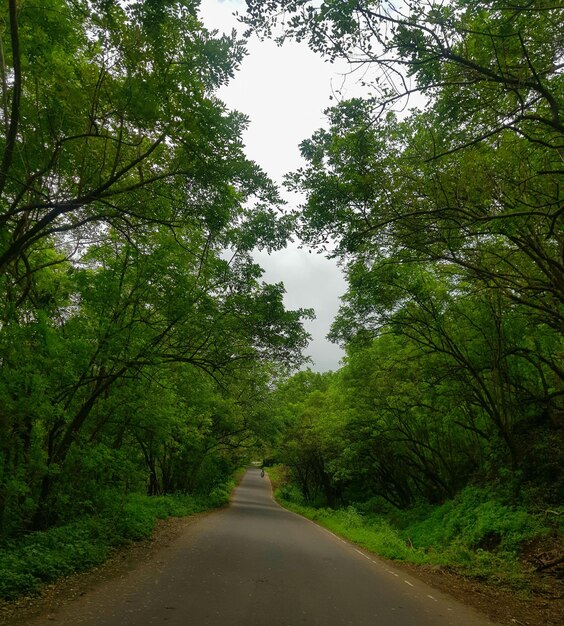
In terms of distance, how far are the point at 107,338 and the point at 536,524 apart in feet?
35.7

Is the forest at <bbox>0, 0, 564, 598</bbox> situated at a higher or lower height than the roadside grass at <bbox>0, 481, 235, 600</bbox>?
higher

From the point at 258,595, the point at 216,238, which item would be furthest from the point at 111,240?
the point at 258,595

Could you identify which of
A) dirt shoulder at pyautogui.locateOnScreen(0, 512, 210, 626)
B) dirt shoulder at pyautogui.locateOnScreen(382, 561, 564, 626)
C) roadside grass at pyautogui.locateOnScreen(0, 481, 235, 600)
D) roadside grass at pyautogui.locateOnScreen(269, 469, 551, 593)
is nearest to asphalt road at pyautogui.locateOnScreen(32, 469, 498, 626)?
dirt shoulder at pyautogui.locateOnScreen(0, 512, 210, 626)

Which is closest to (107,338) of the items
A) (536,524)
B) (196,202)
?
(196,202)

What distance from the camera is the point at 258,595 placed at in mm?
6984

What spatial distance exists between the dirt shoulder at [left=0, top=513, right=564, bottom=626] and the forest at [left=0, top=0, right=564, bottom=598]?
14.2 inches

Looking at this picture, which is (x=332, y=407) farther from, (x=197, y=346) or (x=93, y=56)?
(x=93, y=56)

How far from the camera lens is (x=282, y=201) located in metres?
8.27

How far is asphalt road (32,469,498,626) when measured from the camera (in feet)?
18.9

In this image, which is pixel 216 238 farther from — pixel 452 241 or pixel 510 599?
pixel 510 599

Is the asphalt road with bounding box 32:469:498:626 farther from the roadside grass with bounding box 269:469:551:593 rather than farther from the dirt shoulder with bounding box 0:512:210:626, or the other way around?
the roadside grass with bounding box 269:469:551:593

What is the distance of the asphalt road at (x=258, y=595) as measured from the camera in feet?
18.9

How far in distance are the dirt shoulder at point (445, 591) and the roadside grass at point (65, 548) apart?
0.62ft

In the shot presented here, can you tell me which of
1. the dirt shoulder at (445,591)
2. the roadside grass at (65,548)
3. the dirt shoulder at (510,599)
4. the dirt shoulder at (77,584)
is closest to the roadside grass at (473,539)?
the dirt shoulder at (510,599)
